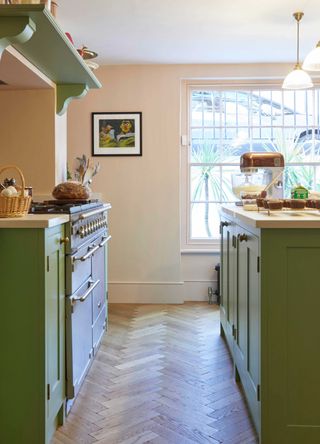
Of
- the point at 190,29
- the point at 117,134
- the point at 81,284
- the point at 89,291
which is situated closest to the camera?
the point at 81,284

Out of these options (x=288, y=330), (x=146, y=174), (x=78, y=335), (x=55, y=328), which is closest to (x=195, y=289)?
(x=146, y=174)

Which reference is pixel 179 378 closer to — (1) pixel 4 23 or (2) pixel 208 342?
(2) pixel 208 342

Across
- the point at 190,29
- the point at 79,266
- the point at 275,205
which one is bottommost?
the point at 79,266

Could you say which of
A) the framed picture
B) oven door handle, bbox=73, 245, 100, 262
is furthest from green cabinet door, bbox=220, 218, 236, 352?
the framed picture

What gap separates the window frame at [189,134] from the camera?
461cm

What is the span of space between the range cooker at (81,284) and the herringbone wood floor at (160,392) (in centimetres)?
15

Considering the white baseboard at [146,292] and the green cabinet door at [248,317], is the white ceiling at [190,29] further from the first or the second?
the white baseboard at [146,292]

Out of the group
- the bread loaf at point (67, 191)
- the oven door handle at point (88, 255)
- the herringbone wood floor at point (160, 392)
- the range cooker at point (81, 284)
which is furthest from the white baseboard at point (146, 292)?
the bread loaf at point (67, 191)

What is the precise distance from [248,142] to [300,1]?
1.78 m

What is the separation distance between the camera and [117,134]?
4539 millimetres

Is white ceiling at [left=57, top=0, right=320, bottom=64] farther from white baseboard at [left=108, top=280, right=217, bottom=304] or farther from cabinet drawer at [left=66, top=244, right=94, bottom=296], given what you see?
white baseboard at [left=108, top=280, right=217, bottom=304]

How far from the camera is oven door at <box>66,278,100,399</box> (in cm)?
219

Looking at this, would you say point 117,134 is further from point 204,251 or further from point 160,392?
point 160,392

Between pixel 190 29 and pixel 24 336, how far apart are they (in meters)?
2.72
